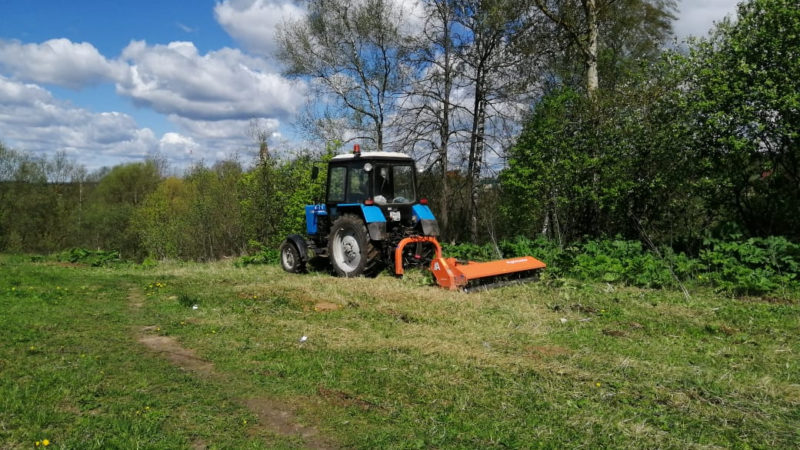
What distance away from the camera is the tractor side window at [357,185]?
10.3 m

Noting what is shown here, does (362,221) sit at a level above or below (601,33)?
below

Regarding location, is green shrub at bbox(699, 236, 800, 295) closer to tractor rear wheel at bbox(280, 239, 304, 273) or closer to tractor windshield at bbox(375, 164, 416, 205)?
tractor windshield at bbox(375, 164, 416, 205)

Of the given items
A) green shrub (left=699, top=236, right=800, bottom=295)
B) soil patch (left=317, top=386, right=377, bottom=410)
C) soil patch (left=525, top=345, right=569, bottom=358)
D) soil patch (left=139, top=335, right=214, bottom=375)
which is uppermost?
green shrub (left=699, top=236, right=800, bottom=295)

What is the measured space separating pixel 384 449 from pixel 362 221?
6.76m

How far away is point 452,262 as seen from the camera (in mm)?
8820

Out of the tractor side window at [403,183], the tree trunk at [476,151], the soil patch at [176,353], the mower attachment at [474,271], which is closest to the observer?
the soil patch at [176,353]

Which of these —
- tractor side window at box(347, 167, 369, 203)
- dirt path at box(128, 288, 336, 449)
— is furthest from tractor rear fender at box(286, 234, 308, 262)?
dirt path at box(128, 288, 336, 449)

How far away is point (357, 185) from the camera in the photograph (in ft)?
34.2

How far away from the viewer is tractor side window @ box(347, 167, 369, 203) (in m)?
10.3

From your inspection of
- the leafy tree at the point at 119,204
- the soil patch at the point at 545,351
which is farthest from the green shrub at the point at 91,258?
the leafy tree at the point at 119,204

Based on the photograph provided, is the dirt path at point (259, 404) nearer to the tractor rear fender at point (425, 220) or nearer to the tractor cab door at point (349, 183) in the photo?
the tractor cab door at point (349, 183)

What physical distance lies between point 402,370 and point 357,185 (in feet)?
19.5

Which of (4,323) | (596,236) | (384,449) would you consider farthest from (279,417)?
(596,236)

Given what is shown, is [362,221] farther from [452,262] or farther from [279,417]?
[279,417]
